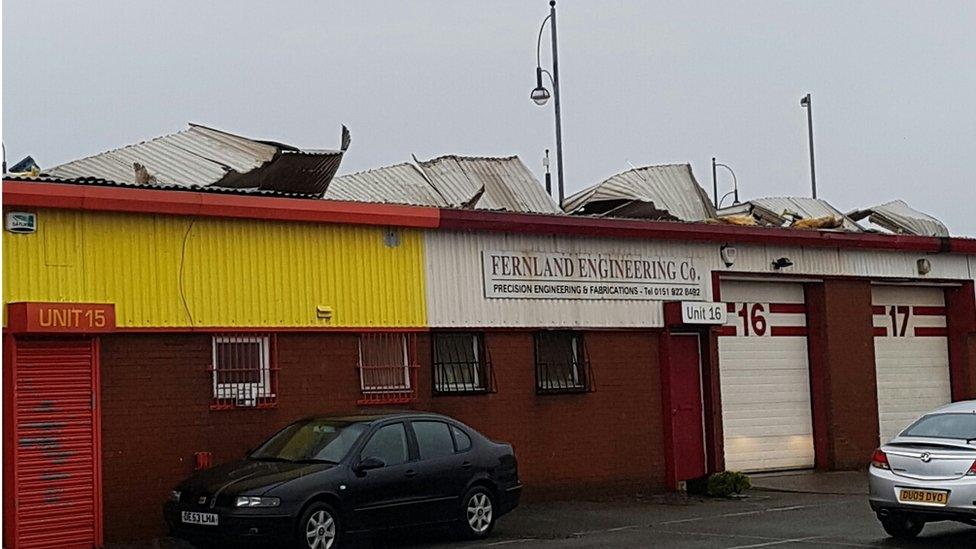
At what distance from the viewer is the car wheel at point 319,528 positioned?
40.9 feet

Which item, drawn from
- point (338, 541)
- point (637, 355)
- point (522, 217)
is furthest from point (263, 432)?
point (637, 355)

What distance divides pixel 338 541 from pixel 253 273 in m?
3.94

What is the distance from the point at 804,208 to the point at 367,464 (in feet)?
47.3

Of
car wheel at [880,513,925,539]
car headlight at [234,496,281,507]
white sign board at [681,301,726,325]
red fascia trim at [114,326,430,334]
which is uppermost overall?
white sign board at [681,301,726,325]

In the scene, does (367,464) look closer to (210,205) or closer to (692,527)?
(210,205)

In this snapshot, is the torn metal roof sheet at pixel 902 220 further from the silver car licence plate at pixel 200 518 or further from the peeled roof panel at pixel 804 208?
the silver car licence plate at pixel 200 518

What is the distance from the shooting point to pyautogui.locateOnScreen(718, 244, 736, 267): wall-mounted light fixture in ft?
68.4

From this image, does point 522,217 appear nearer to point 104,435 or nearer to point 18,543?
point 104,435

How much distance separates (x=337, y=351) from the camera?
16281 mm

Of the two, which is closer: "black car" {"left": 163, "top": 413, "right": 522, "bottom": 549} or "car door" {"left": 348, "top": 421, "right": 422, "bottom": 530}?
"black car" {"left": 163, "top": 413, "right": 522, "bottom": 549}

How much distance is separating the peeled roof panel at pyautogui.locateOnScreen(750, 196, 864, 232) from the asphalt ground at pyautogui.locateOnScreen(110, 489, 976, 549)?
7.06 meters

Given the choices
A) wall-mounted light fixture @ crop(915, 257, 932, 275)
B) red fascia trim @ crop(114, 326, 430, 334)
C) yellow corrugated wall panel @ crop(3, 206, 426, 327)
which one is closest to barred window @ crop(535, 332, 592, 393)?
red fascia trim @ crop(114, 326, 430, 334)

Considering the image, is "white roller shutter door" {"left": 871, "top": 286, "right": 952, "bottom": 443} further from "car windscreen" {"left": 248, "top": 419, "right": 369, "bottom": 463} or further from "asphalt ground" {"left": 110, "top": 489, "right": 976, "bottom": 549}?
"car windscreen" {"left": 248, "top": 419, "right": 369, "bottom": 463}

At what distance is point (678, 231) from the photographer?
1998 cm
